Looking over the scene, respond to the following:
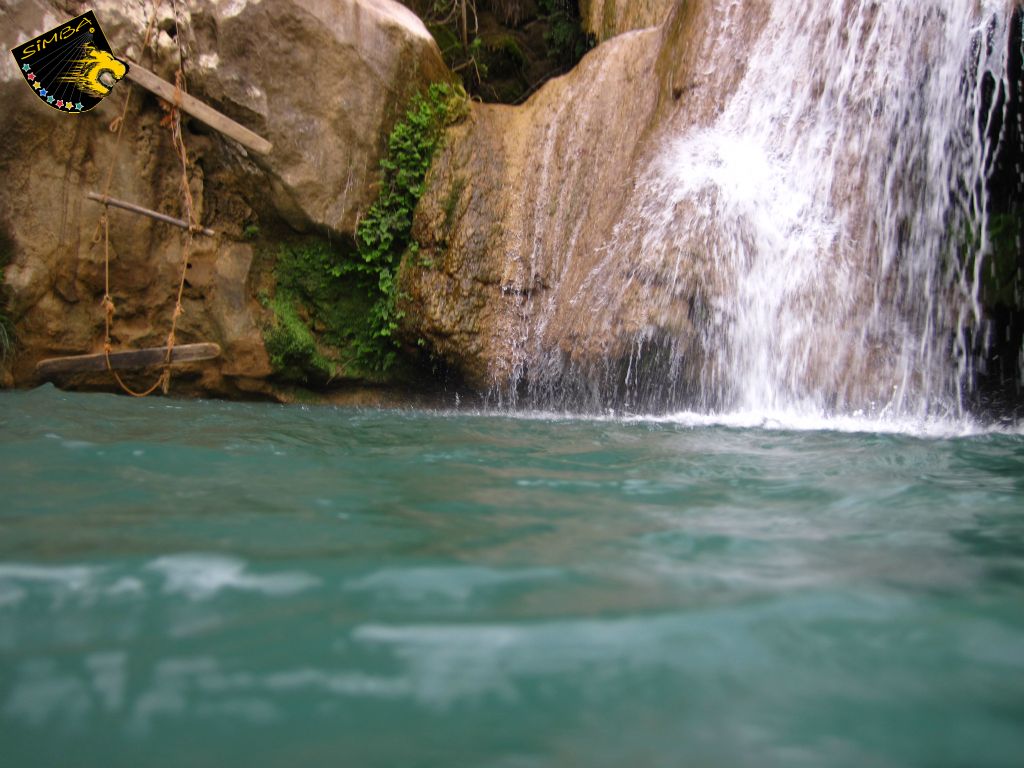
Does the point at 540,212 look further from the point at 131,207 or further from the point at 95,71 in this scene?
the point at 95,71

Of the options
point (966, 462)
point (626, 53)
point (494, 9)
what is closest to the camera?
point (966, 462)

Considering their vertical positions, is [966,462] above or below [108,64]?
below

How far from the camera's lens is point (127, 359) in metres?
6.32

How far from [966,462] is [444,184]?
531cm

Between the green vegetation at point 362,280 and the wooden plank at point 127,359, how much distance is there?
772 mm

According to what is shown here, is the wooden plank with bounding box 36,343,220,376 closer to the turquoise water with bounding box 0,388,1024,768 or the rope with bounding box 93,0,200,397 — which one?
the rope with bounding box 93,0,200,397

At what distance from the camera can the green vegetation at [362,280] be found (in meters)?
7.24

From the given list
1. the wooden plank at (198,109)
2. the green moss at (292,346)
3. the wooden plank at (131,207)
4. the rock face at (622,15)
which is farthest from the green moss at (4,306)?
the rock face at (622,15)

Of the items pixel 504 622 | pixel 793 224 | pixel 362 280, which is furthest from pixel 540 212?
pixel 504 622

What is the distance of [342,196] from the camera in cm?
714

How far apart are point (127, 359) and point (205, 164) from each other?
2.02 metres

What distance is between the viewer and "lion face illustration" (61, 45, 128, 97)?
614 centimetres

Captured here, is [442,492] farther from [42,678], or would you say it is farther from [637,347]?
[637,347]

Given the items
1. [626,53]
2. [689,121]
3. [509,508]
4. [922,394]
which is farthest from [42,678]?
[626,53]
